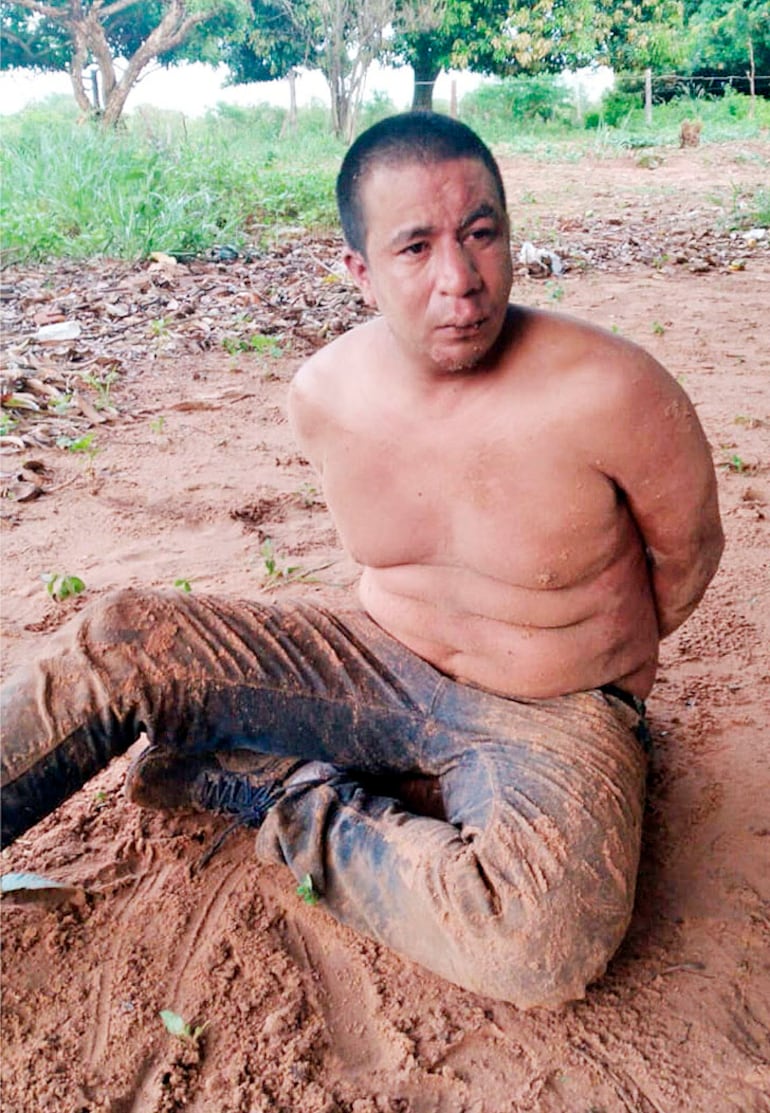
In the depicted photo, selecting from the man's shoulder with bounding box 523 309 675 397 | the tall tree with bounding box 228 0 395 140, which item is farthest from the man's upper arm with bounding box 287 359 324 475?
the tall tree with bounding box 228 0 395 140

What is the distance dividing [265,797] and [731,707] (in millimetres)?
1110

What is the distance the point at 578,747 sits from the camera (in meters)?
1.72

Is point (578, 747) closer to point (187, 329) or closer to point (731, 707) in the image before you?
point (731, 707)

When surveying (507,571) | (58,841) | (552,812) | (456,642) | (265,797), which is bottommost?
(58,841)

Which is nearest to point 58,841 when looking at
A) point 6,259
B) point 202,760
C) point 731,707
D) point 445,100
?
point 202,760

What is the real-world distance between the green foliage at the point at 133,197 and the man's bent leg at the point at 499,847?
528 cm

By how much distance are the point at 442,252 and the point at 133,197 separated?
19.4ft

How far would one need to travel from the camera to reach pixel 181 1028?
4.95 ft

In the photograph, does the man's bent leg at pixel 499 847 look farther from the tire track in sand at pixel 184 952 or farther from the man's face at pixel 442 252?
the man's face at pixel 442 252

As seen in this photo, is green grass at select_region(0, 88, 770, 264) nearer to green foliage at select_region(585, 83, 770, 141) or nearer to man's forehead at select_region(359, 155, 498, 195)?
green foliage at select_region(585, 83, 770, 141)

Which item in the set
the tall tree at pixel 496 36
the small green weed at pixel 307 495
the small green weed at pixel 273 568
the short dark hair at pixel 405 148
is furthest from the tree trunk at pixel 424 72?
the short dark hair at pixel 405 148

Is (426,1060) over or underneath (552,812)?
underneath

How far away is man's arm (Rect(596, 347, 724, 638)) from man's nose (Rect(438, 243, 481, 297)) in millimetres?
279

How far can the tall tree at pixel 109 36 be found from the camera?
46.4 feet
